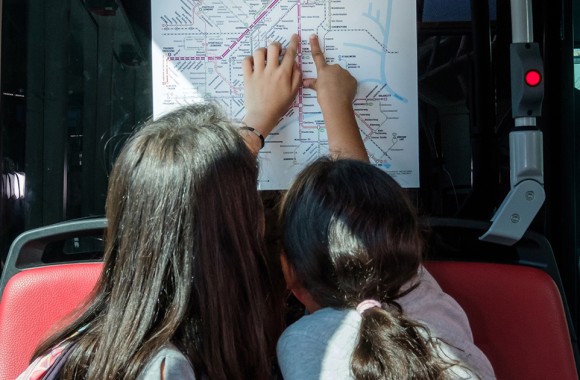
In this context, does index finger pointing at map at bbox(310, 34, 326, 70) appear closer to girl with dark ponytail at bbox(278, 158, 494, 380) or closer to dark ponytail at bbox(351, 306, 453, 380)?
girl with dark ponytail at bbox(278, 158, 494, 380)

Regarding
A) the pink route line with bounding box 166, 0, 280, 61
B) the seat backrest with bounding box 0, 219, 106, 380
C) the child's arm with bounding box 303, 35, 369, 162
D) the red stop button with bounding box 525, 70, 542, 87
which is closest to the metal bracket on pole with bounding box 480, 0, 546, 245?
the red stop button with bounding box 525, 70, 542, 87

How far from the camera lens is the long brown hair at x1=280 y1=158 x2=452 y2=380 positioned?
1.35 metres

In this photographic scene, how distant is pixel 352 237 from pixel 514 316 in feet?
2.13

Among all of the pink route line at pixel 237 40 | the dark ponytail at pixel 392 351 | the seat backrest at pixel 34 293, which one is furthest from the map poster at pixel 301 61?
the dark ponytail at pixel 392 351

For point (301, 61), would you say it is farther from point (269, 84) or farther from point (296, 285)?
point (296, 285)

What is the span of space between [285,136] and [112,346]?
3.07 ft

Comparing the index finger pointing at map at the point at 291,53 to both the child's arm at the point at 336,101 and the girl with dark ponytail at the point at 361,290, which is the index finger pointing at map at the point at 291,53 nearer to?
the child's arm at the point at 336,101

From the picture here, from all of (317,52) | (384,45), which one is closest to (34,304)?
(317,52)

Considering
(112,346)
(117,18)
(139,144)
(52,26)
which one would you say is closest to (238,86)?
(117,18)

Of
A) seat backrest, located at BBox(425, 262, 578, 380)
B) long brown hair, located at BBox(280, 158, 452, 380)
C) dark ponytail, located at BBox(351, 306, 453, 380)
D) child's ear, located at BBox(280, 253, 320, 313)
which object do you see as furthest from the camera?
seat backrest, located at BBox(425, 262, 578, 380)

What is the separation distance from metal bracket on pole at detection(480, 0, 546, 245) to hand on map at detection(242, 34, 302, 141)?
0.57 metres

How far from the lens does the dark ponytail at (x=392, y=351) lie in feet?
3.81

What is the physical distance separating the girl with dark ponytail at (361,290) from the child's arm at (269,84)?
0.43m

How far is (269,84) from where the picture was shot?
193cm
